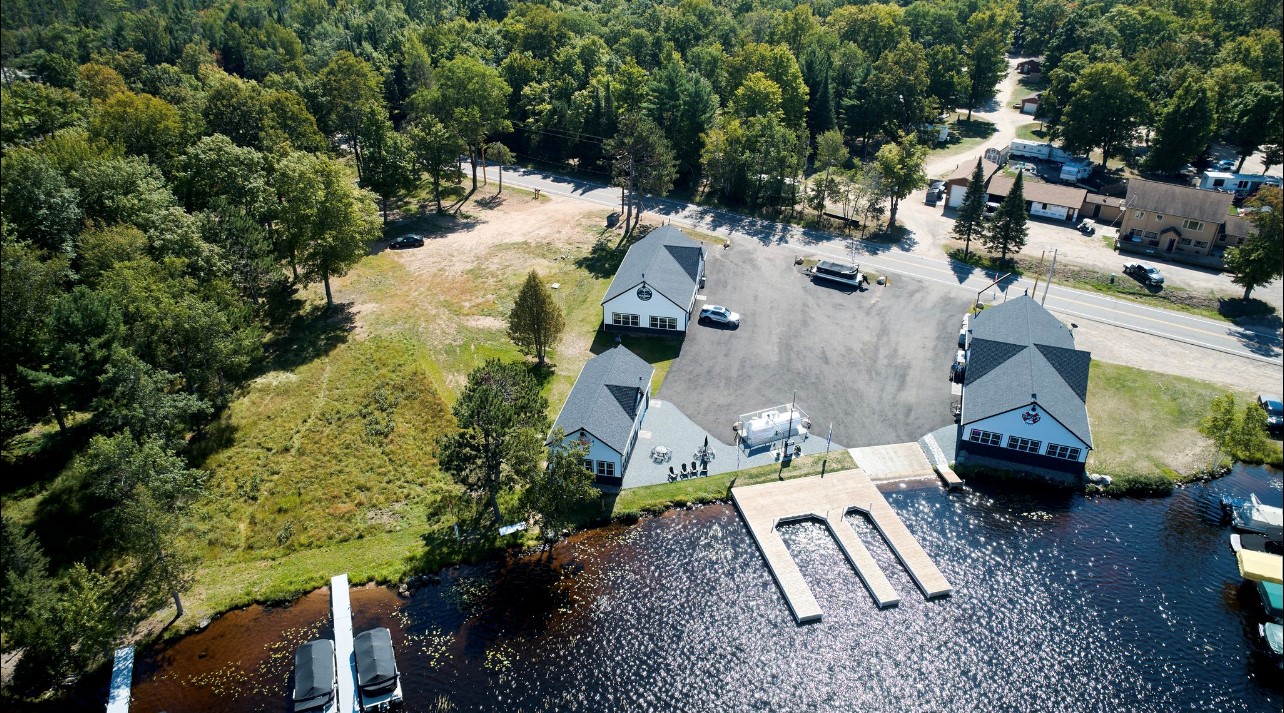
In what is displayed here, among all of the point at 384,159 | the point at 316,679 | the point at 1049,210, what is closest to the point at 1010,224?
the point at 1049,210

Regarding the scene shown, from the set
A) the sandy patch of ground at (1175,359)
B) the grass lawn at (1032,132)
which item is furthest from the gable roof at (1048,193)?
the grass lawn at (1032,132)

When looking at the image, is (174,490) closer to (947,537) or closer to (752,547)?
(752,547)

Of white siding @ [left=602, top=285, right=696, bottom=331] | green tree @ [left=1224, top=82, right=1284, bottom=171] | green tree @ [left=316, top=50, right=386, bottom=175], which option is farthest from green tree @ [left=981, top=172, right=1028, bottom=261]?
green tree @ [left=316, top=50, right=386, bottom=175]

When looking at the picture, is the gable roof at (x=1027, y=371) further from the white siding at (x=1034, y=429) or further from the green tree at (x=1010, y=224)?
the green tree at (x=1010, y=224)

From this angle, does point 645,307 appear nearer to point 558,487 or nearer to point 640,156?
point 640,156

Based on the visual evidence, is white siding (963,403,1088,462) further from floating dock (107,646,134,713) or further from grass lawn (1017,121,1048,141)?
grass lawn (1017,121,1048,141)

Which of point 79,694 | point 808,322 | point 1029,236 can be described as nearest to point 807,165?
point 1029,236

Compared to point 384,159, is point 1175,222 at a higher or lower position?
lower
